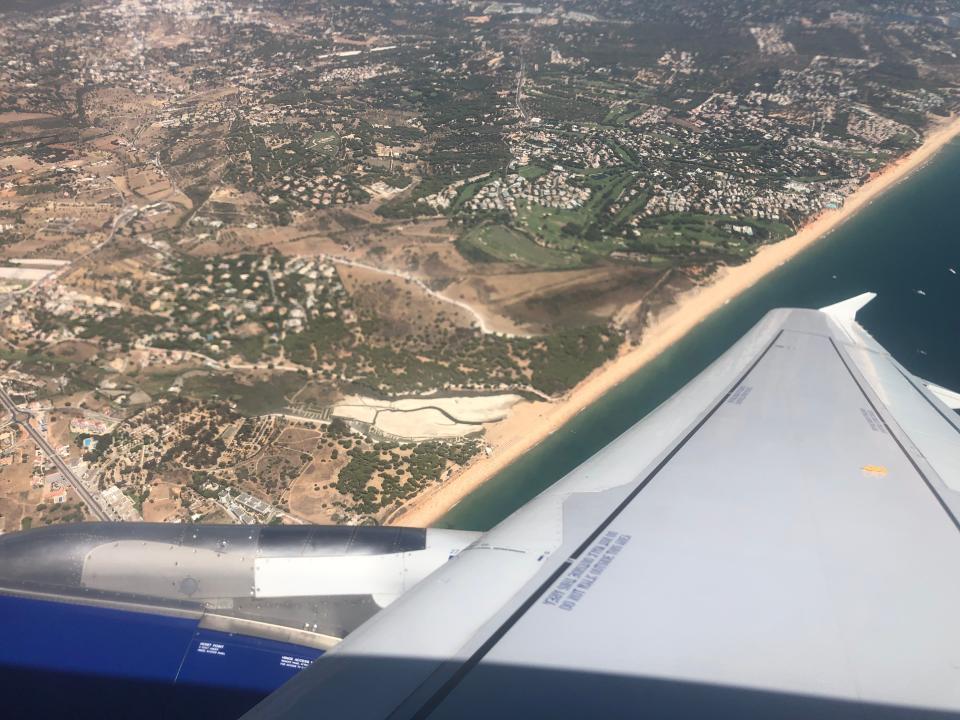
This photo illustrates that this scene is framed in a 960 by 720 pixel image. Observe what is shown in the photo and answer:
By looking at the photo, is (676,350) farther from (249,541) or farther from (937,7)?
(937,7)

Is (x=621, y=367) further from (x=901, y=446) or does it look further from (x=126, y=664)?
(x=126, y=664)

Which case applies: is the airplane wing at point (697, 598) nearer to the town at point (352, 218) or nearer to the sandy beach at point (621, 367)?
the sandy beach at point (621, 367)

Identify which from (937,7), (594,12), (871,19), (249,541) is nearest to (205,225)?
(249,541)

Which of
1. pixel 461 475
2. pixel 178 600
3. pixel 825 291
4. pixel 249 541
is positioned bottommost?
pixel 461 475

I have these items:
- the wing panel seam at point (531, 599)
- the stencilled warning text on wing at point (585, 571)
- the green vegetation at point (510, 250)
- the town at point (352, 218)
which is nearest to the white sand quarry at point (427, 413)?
the town at point (352, 218)

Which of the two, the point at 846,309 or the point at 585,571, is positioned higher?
the point at 585,571

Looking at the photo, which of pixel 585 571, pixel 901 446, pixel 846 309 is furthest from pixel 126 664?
pixel 846 309
